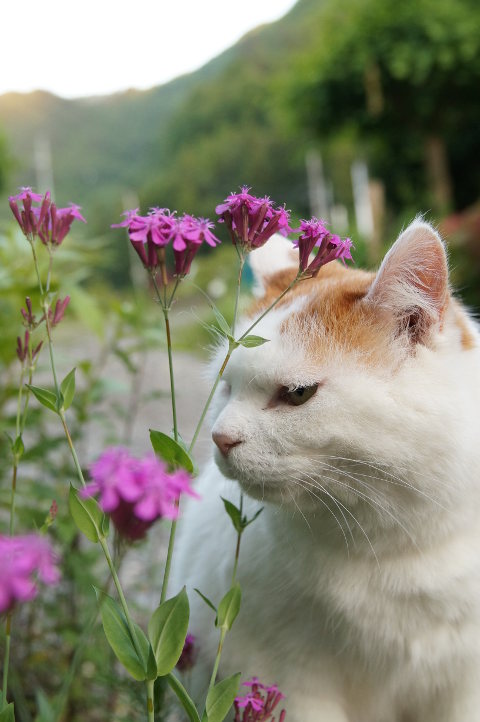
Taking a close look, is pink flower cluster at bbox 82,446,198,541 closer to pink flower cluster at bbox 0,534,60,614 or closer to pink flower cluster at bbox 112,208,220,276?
pink flower cluster at bbox 0,534,60,614

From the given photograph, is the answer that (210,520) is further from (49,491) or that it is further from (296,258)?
(296,258)

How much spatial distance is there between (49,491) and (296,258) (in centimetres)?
61

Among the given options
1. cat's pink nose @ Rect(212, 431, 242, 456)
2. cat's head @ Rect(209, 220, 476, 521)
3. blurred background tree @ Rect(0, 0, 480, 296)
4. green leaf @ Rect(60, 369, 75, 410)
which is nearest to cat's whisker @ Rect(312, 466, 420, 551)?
cat's head @ Rect(209, 220, 476, 521)

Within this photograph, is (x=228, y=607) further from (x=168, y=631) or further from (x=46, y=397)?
(x=46, y=397)

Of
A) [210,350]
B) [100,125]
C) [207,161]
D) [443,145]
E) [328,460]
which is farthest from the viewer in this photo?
[100,125]

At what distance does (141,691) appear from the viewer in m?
1.00

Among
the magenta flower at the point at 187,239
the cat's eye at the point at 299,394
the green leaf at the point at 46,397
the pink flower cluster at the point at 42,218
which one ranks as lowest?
the cat's eye at the point at 299,394

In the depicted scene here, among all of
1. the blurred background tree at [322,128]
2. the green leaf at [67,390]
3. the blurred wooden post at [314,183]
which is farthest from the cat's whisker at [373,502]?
the blurred wooden post at [314,183]

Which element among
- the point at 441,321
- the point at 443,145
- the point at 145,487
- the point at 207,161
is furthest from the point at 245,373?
the point at 443,145

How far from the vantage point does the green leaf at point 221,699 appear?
0.66 meters

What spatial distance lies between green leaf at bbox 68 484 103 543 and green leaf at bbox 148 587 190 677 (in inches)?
3.5

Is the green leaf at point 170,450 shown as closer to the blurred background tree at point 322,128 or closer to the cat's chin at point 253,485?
the cat's chin at point 253,485

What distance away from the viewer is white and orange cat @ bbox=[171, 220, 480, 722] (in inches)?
33.4

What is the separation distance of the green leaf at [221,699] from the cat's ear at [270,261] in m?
0.67
